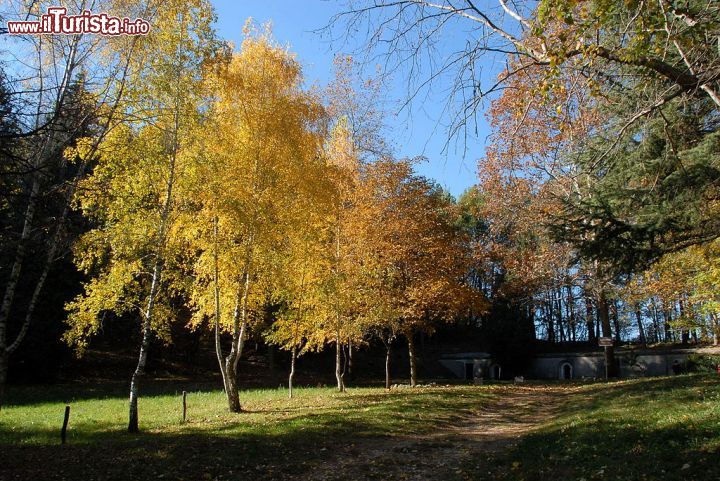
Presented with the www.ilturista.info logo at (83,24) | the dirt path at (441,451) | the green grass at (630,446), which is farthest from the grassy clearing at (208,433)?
the www.ilturista.info logo at (83,24)

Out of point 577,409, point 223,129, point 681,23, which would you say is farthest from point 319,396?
point 681,23

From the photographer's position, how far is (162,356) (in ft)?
103

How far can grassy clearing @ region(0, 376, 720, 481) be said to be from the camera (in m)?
6.31

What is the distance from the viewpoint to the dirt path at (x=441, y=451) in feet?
23.7

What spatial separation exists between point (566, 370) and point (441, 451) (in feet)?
109

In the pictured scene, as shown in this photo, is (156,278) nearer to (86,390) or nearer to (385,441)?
(385,441)

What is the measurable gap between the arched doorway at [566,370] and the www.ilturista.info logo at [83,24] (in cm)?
3727

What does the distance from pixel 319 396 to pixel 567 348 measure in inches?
1280

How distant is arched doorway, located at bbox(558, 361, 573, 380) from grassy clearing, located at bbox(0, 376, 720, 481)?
25544 millimetres

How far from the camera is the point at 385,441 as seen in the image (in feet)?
31.2

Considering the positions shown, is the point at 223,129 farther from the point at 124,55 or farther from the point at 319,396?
the point at 319,396

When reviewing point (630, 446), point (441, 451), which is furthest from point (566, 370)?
point (630, 446)

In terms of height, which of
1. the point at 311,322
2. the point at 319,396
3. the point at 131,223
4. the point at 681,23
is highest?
the point at 681,23

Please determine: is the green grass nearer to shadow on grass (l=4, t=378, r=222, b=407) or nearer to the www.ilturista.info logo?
the www.ilturista.info logo
